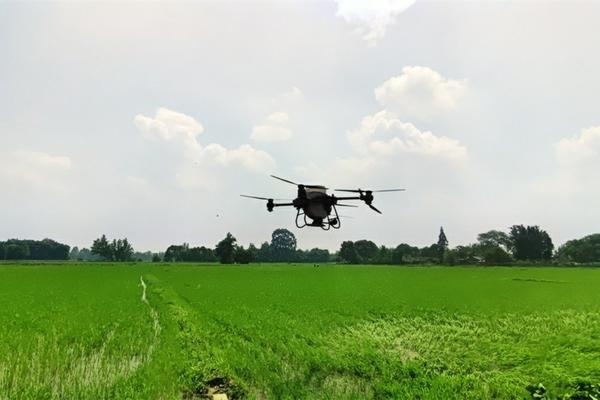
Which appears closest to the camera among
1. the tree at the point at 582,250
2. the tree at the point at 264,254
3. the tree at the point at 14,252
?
the tree at the point at 582,250

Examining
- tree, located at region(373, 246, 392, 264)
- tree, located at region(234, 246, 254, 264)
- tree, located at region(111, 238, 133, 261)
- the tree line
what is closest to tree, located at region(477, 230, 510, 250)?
the tree line

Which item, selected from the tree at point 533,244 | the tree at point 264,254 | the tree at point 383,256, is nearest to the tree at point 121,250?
the tree at point 264,254

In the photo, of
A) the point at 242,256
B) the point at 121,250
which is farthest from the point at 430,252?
the point at 121,250

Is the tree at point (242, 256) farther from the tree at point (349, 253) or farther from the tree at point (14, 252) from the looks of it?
the tree at point (14, 252)

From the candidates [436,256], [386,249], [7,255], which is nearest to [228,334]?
[386,249]

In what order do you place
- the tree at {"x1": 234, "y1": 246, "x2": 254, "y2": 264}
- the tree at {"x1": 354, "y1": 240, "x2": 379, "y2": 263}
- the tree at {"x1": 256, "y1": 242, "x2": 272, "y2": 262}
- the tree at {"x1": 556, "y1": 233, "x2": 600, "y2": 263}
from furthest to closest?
1. the tree at {"x1": 256, "y1": 242, "x2": 272, "y2": 262}
2. the tree at {"x1": 354, "y1": 240, "x2": 379, "y2": 263}
3. the tree at {"x1": 556, "y1": 233, "x2": 600, "y2": 263}
4. the tree at {"x1": 234, "y1": 246, "x2": 254, "y2": 264}

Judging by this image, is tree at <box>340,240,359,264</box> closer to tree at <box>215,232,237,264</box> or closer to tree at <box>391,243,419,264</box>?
tree at <box>391,243,419,264</box>

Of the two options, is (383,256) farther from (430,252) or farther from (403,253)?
(430,252)

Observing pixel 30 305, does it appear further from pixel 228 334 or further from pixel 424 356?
pixel 424 356
